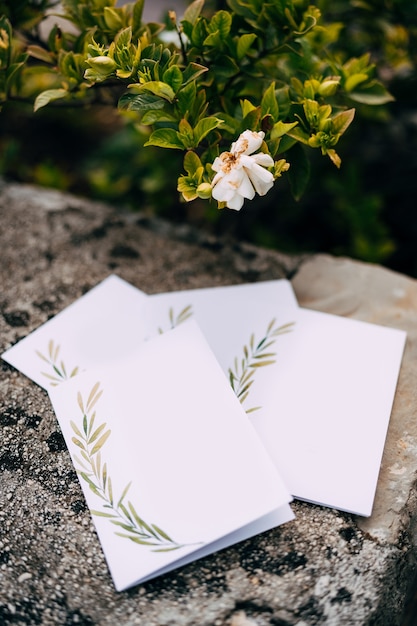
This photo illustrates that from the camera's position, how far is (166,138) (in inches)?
43.0

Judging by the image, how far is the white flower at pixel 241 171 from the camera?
987 millimetres

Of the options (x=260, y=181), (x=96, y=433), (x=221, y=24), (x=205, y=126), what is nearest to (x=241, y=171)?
(x=260, y=181)

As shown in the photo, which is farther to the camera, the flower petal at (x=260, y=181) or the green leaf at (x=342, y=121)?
the green leaf at (x=342, y=121)

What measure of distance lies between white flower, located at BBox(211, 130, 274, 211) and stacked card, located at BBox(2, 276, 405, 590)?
1.12 ft

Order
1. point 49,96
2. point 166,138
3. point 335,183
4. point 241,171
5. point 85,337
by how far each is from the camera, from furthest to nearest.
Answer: point 335,183 → point 85,337 → point 49,96 → point 166,138 → point 241,171

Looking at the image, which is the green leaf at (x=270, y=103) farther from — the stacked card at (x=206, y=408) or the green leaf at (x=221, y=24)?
the stacked card at (x=206, y=408)

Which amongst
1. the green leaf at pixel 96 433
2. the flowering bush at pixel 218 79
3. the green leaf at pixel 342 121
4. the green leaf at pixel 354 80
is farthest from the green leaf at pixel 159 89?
the green leaf at pixel 96 433

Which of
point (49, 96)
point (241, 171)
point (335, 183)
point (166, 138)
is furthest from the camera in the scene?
point (335, 183)

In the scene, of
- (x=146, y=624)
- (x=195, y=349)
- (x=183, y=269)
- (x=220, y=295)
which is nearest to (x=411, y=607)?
(x=146, y=624)

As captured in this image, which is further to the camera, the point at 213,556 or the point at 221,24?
the point at 221,24

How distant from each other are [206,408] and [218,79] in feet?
2.43

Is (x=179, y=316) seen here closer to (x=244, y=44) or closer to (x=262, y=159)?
(x=262, y=159)

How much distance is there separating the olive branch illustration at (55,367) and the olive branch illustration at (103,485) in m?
0.10

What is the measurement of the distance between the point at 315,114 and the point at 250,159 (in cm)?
24
